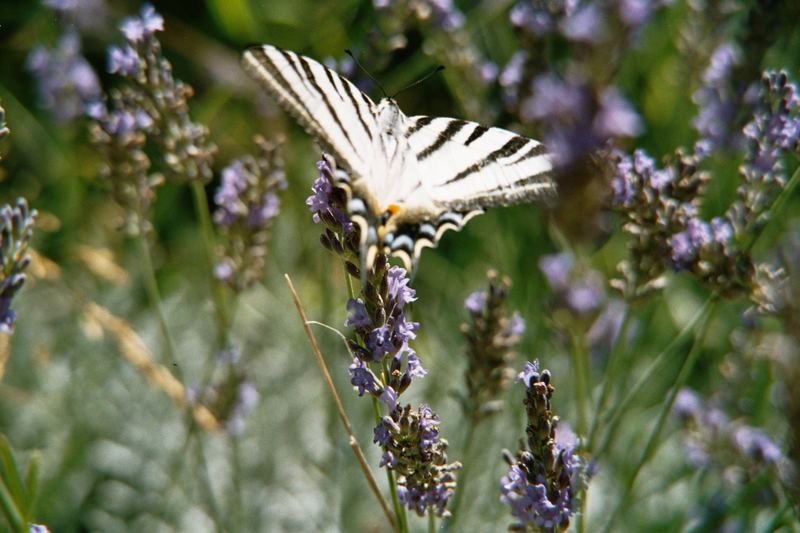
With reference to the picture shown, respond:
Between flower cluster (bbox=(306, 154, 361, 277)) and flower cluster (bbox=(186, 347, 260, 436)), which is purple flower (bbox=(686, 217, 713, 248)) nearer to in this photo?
flower cluster (bbox=(306, 154, 361, 277))

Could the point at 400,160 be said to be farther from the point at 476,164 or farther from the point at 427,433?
the point at 427,433

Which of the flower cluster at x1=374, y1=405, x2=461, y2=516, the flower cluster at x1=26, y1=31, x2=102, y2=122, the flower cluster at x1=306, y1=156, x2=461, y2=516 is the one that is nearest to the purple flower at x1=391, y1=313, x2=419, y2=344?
the flower cluster at x1=306, y1=156, x2=461, y2=516

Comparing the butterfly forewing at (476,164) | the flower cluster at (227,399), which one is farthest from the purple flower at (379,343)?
the flower cluster at (227,399)

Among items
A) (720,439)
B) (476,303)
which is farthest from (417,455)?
(720,439)

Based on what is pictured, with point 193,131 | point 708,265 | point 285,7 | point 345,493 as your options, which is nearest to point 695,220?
point 708,265

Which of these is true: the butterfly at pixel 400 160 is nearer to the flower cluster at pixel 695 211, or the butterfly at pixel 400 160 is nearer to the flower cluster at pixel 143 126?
the flower cluster at pixel 695 211

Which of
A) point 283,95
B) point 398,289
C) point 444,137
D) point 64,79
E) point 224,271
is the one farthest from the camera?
point 64,79
